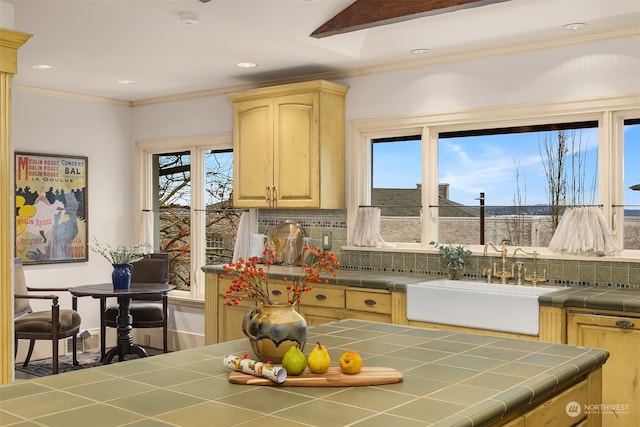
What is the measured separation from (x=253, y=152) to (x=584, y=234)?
2.67 m

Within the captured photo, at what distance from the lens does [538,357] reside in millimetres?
2320

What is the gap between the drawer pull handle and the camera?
11.5ft

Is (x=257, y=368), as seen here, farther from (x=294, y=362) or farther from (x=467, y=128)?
(x=467, y=128)

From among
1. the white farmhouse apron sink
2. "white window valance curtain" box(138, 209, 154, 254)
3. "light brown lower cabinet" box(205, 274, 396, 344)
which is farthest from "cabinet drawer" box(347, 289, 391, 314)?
"white window valance curtain" box(138, 209, 154, 254)

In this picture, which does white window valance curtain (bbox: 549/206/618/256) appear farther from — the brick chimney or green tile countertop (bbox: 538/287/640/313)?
the brick chimney

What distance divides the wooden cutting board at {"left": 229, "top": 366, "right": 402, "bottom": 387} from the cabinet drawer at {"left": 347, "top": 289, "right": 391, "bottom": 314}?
2.44 m

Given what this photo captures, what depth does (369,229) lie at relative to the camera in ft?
17.1

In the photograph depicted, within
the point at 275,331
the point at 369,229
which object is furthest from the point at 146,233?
the point at 275,331

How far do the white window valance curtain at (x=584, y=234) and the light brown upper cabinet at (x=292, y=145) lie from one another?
5.74 feet

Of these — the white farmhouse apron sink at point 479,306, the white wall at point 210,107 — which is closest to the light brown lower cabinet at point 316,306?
the white farmhouse apron sink at point 479,306

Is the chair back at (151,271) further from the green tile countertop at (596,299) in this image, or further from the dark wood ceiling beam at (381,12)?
the green tile countertop at (596,299)

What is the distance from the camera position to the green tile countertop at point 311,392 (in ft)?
5.40

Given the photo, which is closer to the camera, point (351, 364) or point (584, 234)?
point (351, 364)

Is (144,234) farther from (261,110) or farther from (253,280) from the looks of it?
(253,280)
